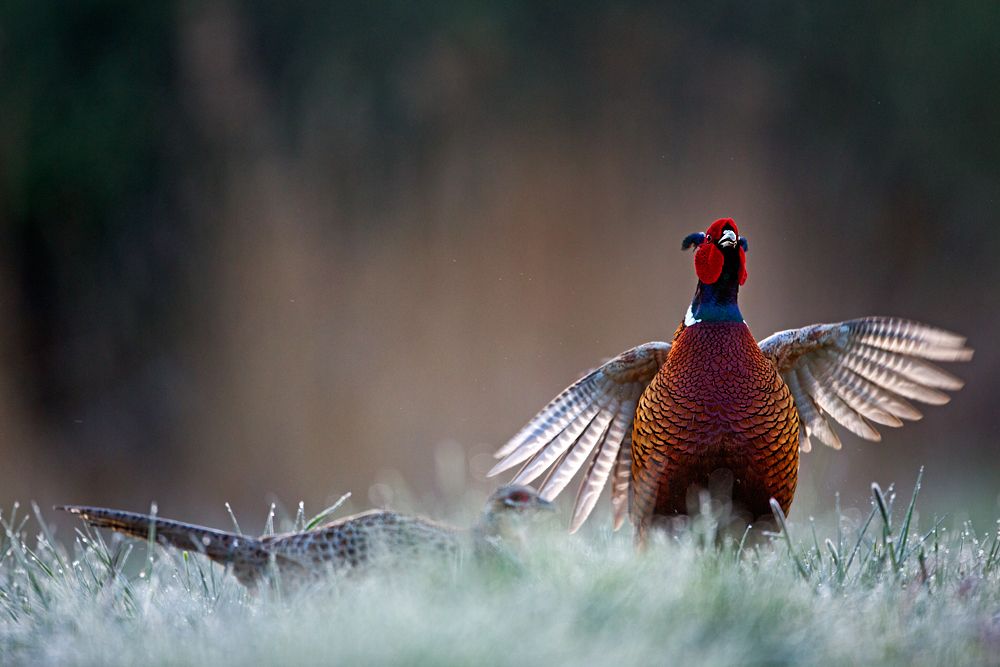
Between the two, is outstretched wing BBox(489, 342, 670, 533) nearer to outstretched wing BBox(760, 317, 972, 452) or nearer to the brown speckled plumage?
the brown speckled plumage

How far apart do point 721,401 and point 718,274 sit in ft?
1.68

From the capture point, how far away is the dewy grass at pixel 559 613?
175 cm

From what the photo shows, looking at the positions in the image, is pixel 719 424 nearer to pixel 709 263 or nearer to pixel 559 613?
pixel 709 263

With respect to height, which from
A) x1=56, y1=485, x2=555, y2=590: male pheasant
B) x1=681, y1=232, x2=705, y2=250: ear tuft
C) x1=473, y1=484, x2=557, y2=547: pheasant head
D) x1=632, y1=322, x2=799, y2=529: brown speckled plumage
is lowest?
x1=56, y1=485, x2=555, y2=590: male pheasant

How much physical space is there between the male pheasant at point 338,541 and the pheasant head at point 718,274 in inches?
42.0

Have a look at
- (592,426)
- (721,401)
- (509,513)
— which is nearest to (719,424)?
(721,401)

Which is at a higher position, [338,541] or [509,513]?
[509,513]

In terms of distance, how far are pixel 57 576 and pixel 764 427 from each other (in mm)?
2240

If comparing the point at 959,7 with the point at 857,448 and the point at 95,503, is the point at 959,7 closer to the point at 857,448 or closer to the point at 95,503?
the point at 857,448

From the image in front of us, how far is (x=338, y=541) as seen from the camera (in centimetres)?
230

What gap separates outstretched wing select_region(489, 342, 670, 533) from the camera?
3.32 meters

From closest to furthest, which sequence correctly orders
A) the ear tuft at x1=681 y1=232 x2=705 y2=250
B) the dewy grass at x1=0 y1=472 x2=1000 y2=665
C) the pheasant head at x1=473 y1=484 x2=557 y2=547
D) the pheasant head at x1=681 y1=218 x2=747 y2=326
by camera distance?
1. the dewy grass at x1=0 y1=472 x2=1000 y2=665
2. the pheasant head at x1=473 y1=484 x2=557 y2=547
3. the pheasant head at x1=681 y1=218 x2=747 y2=326
4. the ear tuft at x1=681 y1=232 x2=705 y2=250

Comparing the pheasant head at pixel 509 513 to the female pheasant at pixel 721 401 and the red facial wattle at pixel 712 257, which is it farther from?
the red facial wattle at pixel 712 257

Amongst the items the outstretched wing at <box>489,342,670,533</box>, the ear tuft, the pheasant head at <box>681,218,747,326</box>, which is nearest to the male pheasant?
the outstretched wing at <box>489,342,670,533</box>
